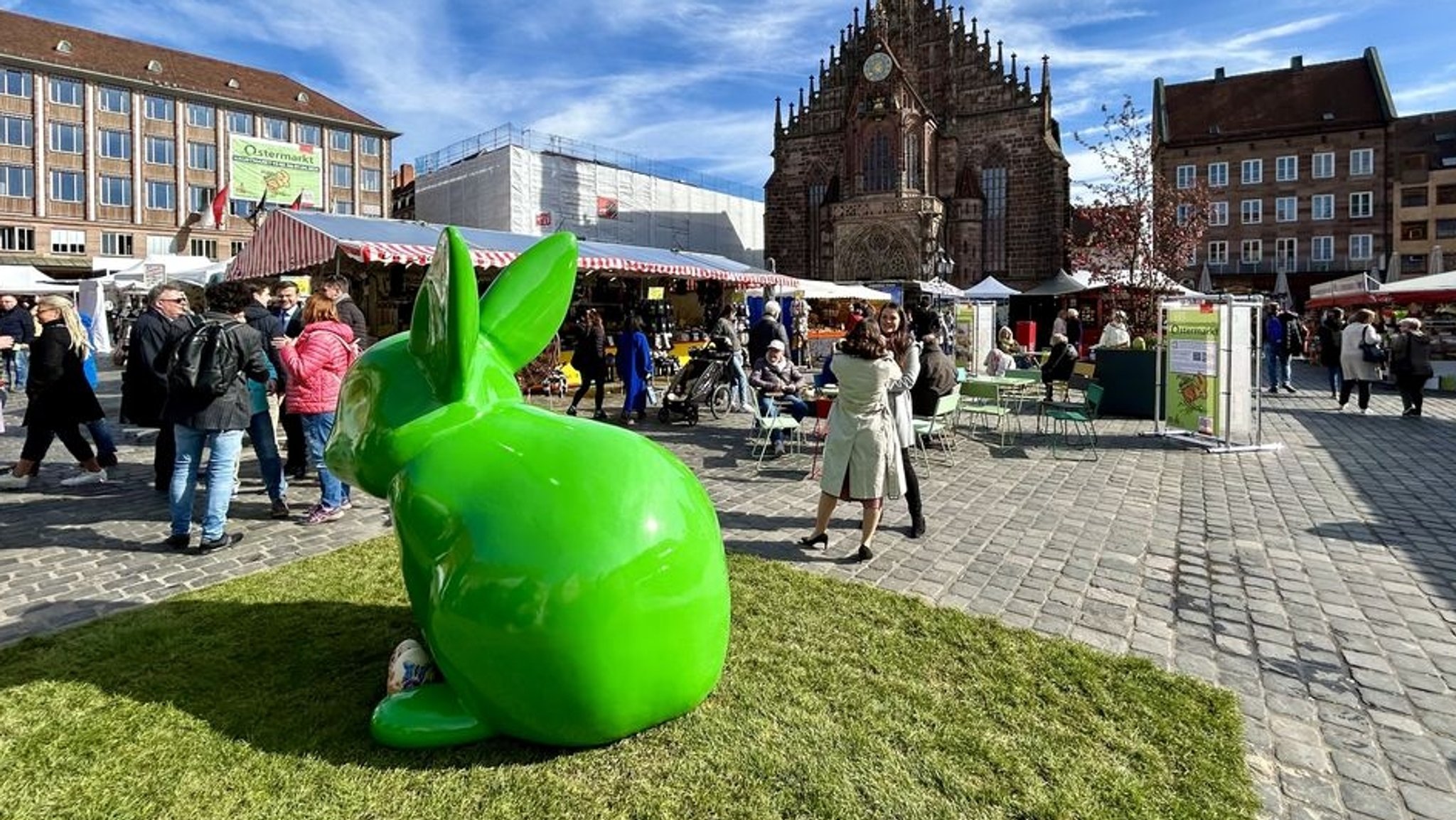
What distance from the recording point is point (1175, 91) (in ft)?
167

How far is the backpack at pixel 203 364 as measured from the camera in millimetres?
4996

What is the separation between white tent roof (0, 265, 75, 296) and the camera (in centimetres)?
1891

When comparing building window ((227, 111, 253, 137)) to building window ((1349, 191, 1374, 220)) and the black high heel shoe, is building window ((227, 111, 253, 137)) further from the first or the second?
building window ((1349, 191, 1374, 220))

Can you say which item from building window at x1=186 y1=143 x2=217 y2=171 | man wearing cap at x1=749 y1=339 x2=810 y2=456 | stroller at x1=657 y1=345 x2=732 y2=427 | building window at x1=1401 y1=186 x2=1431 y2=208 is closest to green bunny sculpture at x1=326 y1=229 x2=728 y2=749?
man wearing cap at x1=749 y1=339 x2=810 y2=456

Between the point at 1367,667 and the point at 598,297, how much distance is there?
18094 millimetres

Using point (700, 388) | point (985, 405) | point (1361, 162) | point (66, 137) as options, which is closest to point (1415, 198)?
point (1361, 162)

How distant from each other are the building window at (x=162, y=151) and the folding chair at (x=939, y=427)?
58957 mm

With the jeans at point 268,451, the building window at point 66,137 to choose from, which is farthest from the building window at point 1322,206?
the building window at point 66,137

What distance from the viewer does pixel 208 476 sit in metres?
5.20

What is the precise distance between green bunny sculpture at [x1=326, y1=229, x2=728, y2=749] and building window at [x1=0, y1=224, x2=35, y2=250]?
5993 cm

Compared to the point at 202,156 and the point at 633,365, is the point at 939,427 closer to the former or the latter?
the point at 633,365

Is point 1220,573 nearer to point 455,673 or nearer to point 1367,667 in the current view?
point 1367,667

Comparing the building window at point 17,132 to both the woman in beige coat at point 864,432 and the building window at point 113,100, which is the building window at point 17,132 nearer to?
the building window at point 113,100

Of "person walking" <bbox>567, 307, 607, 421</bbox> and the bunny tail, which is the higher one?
"person walking" <bbox>567, 307, 607, 421</bbox>
